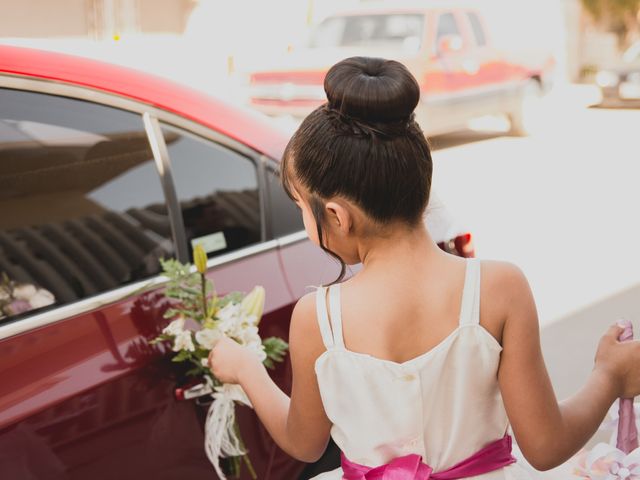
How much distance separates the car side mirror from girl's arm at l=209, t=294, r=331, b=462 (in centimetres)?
1139

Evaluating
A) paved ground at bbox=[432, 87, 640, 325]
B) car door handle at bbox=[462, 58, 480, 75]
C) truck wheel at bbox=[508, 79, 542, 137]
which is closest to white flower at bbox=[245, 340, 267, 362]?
paved ground at bbox=[432, 87, 640, 325]

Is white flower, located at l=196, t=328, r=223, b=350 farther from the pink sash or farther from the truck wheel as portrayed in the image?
the truck wheel

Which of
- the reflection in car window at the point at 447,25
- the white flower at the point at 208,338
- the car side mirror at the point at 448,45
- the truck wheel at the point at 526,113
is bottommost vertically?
the truck wheel at the point at 526,113

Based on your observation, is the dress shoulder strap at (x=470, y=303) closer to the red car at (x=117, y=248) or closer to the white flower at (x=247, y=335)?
the white flower at (x=247, y=335)

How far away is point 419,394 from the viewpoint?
165 cm

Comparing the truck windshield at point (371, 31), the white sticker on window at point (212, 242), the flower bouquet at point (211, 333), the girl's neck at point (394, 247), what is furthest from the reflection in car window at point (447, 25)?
the girl's neck at point (394, 247)

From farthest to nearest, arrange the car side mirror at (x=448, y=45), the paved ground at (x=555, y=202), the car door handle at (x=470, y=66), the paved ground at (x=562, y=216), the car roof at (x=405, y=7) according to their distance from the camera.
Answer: the car roof at (x=405, y=7)
the car door handle at (x=470, y=66)
the car side mirror at (x=448, y=45)
the paved ground at (x=555, y=202)
the paved ground at (x=562, y=216)

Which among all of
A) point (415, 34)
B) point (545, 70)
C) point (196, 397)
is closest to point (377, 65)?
point (196, 397)

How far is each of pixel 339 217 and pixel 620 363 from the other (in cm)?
64

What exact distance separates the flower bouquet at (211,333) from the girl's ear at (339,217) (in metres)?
0.62

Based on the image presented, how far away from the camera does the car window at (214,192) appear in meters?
2.54

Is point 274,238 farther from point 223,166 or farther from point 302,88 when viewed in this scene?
point 302,88

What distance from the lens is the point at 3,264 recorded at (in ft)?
7.80

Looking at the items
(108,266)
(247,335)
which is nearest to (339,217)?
(247,335)
